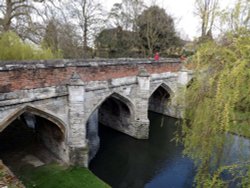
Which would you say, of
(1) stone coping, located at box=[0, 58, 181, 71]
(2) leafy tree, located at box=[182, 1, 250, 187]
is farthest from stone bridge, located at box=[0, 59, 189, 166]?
(2) leafy tree, located at box=[182, 1, 250, 187]

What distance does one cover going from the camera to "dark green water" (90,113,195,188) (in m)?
9.05

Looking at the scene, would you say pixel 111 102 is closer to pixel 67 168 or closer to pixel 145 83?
pixel 145 83

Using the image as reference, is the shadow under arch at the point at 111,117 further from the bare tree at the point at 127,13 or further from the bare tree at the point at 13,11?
the bare tree at the point at 127,13

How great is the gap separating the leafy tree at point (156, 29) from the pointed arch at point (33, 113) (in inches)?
672

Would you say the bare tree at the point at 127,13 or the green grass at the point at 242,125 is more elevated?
the bare tree at the point at 127,13

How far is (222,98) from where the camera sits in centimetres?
418

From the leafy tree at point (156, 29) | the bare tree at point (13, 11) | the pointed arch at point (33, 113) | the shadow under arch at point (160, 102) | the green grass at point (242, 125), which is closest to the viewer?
the green grass at point (242, 125)

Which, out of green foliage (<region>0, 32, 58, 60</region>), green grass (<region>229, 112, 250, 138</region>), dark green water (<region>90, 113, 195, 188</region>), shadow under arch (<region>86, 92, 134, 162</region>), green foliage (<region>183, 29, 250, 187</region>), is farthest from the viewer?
shadow under arch (<region>86, 92, 134, 162</region>)

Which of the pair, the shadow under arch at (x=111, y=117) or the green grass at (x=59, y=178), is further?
the shadow under arch at (x=111, y=117)

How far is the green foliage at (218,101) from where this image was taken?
4090mm

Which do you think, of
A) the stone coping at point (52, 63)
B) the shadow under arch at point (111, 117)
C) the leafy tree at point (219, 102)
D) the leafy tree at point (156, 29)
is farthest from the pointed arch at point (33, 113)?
the leafy tree at point (156, 29)

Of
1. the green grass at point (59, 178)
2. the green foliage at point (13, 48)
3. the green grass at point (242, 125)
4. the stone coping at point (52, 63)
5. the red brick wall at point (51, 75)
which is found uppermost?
the green foliage at point (13, 48)

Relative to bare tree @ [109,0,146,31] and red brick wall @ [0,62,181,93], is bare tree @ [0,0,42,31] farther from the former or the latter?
bare tree @ [109,0,146,31]

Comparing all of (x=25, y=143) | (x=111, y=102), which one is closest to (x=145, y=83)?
(x=111, y=102)
